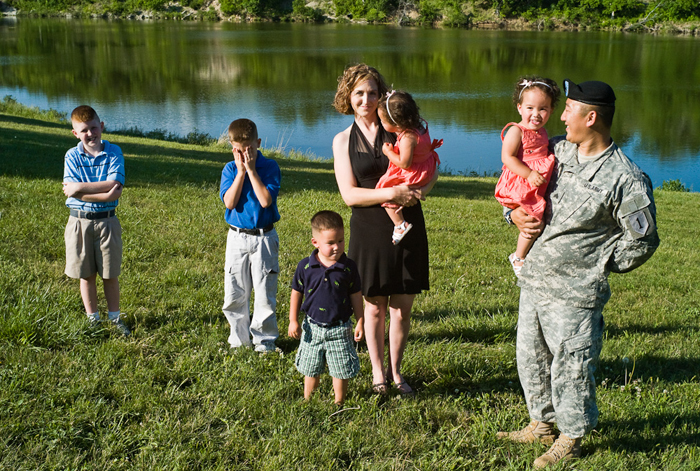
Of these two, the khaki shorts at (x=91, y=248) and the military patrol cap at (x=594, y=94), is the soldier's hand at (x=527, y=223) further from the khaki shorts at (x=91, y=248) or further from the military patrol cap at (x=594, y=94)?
the khaki shorts at (x=91, y=248)

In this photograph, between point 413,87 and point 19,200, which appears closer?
point 19,200

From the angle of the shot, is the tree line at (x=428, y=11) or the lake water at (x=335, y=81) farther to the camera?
the tree line at (x=428, y=11)

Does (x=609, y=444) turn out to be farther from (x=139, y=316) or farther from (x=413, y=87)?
(x=413, y=87)

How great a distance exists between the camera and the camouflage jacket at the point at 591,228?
114 inches

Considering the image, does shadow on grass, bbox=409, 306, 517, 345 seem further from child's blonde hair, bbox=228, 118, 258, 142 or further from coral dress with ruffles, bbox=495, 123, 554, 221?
child's blonde hair, bbox=228, 118, 258, 142

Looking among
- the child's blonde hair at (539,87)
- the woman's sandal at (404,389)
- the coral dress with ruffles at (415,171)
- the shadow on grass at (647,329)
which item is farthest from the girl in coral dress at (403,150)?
the shadow on grass at (647,329)

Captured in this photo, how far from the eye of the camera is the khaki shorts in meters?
4.41

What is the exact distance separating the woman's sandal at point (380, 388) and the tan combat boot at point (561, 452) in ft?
3.57

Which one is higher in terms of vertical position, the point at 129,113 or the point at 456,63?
the point at 456,63

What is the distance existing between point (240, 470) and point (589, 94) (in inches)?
109

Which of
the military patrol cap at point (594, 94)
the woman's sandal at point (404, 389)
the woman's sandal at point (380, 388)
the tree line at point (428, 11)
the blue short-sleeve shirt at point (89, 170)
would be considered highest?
the tree line at point (428, 11)

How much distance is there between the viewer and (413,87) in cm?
3734

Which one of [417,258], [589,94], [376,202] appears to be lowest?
[417,258]

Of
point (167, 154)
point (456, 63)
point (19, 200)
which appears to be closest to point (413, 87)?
point (456, 63)
